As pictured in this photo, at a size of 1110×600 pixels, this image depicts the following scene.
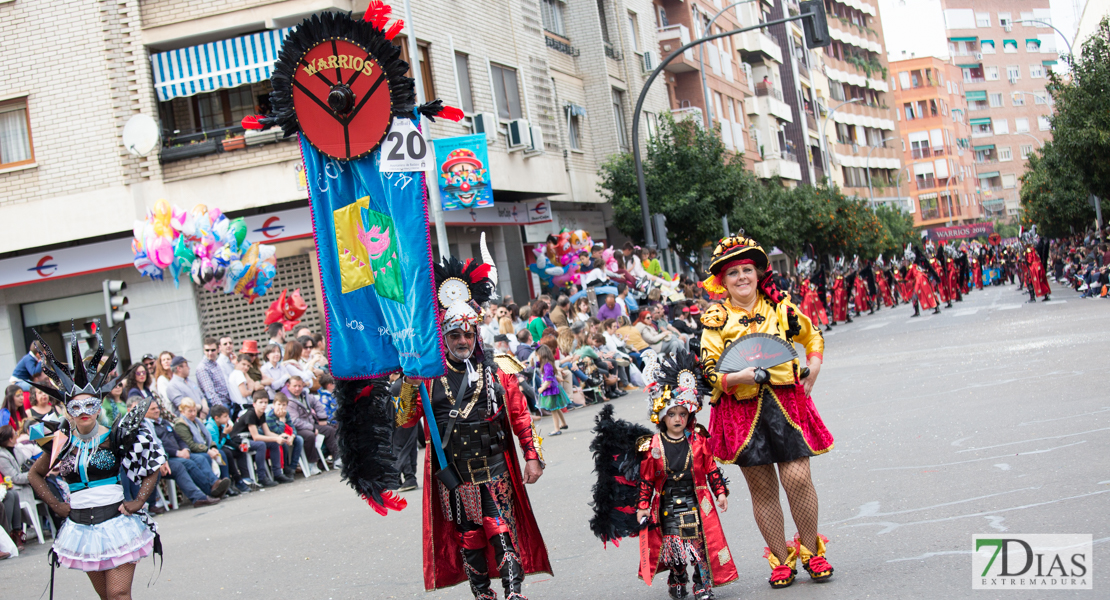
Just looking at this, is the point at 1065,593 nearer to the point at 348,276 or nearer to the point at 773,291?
the point at 773,291

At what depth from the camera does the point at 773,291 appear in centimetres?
624

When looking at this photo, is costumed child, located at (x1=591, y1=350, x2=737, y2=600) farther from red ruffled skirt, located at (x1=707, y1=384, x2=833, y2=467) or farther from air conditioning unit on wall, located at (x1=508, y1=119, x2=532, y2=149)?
air conditioning unit on wall, located at (x1=508, y1=119, x2=532, y2=149)

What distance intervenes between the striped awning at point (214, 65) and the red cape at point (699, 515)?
57.7 ft

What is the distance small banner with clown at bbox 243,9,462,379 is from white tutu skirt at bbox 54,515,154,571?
1659mm

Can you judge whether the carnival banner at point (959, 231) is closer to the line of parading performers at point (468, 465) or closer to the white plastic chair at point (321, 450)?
the white plastic chair at point (321, 450)

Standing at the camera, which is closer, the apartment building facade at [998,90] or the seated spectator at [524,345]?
the seated spectator at [524,345]

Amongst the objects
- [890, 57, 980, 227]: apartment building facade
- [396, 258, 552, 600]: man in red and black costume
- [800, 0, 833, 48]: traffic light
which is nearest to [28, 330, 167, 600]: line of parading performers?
[396, 258, 552, 600]: man in red and black costume

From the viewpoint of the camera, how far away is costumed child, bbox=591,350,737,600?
600cm

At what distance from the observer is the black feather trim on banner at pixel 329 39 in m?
5.94

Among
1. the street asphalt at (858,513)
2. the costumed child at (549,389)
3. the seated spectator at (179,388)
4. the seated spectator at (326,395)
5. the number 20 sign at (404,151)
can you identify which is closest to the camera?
the number 20 sign at (404,151)

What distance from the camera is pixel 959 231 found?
98125mm

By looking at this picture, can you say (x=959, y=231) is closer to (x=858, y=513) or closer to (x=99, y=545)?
(x=858, y=513)

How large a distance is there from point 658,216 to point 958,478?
15.6 metres

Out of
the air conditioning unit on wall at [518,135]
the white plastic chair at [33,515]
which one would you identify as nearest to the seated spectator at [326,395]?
the white plastic chair at [33,515]
